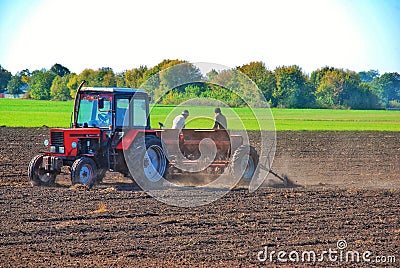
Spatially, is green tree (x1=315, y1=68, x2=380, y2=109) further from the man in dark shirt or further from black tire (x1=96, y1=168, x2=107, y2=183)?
black tire (x1=96, y1=168, x2=107, y2=183)

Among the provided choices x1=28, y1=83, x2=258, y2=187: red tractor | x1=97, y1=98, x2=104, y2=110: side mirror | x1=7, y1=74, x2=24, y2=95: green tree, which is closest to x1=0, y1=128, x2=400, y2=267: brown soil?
x1=28, y1=83, x2=258, y2=187: red tractor

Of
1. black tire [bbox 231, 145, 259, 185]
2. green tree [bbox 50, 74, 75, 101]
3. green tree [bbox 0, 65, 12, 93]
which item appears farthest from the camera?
green tree [bbox 0, 65, 12, 93]

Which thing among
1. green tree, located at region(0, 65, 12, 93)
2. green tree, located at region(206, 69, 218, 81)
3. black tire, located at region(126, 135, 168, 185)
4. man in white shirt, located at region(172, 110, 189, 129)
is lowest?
black tire, located at region(126, 135, 168, 185)

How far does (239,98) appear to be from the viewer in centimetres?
1603

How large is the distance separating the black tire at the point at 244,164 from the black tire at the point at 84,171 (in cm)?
310

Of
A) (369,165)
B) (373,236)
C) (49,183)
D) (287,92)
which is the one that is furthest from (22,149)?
(287,92)

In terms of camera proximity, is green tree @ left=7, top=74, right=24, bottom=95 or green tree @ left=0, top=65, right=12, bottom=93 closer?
green tree @ left=7, top=74, right=24, bottom=95

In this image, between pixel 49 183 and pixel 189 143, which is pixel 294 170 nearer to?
pixel 189 143

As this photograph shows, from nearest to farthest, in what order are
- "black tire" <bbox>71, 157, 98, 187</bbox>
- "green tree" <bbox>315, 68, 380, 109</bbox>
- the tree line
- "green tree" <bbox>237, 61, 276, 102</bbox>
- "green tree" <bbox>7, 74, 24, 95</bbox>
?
"black tire" <bbox>71, 157, 98, 187</bbox>, "green tree" <bbox>237, 61, 276, 102</bbox>, the tree line, "green tree" <bbox>315, 68, 380, 109</bbox>, "green tree" <bbox>7, 74, 24, 95</bbox>

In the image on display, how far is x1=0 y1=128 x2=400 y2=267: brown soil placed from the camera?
29.6 ft

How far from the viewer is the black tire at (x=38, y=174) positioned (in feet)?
48.7

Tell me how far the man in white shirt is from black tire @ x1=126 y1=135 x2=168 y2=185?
0.76 m

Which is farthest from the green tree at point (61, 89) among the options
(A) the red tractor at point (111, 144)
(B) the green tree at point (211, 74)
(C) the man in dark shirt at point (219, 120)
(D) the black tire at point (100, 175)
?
(B) the green tree at point (211, 74)

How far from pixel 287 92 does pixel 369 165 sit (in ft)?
164
